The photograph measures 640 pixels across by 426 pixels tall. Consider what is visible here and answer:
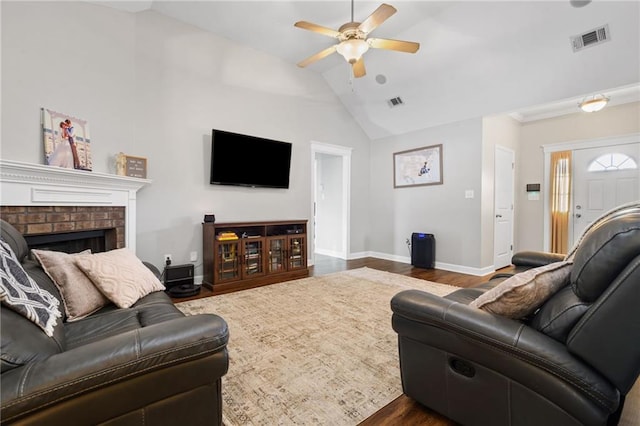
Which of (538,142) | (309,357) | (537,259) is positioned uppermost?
(538,142)

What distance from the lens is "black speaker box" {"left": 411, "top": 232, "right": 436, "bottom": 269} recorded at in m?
4.74

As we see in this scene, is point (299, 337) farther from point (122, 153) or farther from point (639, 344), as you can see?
point (122, 153)

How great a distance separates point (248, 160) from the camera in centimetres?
414

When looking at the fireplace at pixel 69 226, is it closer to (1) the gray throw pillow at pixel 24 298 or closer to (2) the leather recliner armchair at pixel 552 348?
(1) the gray throw pillow at pixel 24 298

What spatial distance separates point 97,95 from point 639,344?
165 inches

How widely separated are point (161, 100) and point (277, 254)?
8.21ft

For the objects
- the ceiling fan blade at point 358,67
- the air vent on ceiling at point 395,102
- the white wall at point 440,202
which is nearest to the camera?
the ceiling fan blade at point 358,67

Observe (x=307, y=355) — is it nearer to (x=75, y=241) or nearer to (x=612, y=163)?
(x=75, y=241)

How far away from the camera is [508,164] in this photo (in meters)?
4.98

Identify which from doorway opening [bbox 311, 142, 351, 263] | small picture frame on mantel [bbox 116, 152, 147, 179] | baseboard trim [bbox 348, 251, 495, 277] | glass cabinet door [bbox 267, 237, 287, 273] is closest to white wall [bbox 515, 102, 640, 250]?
baseboard trim [bbox 348, 251, 495, 277]

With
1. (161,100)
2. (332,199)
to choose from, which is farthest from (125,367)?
(332,199)

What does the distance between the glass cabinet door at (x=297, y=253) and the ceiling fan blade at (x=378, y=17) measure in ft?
9.26

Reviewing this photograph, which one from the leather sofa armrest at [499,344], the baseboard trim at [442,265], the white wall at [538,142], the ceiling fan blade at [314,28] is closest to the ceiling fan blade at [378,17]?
the ceiling fan blade at [314,28]

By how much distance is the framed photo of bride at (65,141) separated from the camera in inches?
97.5
